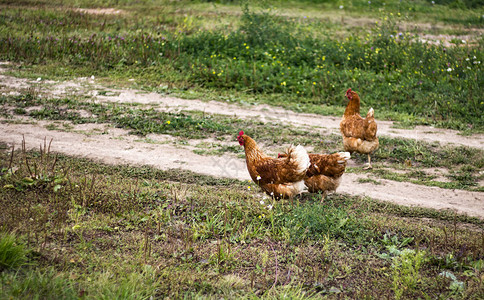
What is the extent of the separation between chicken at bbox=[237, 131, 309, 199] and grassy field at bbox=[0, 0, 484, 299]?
0.28 metres

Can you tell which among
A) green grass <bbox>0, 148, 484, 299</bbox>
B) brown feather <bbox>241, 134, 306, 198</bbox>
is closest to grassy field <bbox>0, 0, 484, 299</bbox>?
green grass <bbox>0, 148, 484, 299</bbox>

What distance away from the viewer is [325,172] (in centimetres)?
632

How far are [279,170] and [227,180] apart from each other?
58.2 inches

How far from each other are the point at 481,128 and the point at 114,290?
9.00 m

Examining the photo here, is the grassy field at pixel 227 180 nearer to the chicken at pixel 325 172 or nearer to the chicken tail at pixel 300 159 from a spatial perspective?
the chicken at pixel 325 172

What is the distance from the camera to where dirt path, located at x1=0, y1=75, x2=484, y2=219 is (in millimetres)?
6887

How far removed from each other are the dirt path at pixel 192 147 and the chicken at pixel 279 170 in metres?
1.22

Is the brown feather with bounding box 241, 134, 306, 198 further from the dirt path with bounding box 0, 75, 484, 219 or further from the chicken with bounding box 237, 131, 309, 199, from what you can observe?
the dirt path with bounding box 0, 75, 484, 219

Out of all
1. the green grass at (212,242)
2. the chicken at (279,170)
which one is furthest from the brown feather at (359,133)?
the chicken at (279,170)

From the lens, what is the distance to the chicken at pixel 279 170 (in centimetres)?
591

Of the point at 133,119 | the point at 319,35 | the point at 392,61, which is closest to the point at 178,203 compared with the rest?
the point at 133,119

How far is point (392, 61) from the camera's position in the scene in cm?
1266

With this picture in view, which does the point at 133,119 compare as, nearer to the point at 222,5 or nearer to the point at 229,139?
the point at 229,139

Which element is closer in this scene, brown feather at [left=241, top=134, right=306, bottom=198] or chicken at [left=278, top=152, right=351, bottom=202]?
brown feather at [left=241, top=134, right=306, bottom=198]
